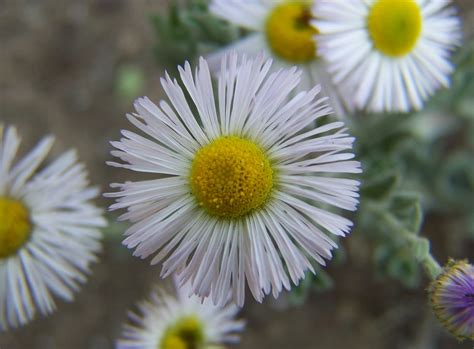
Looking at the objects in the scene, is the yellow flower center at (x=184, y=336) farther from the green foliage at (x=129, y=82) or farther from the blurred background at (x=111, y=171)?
the green foliage at (x=129, y=82)

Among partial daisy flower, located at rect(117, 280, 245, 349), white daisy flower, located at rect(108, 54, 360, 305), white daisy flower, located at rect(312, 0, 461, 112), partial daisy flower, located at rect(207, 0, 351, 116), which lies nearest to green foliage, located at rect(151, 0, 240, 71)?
partial daisy flower, located at rect(207, 0, 351, 116)

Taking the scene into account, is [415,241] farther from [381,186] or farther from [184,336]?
[184,336]

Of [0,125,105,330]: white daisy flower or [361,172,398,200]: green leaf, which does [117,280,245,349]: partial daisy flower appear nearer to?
[0,125,105,330]: white daisy flower

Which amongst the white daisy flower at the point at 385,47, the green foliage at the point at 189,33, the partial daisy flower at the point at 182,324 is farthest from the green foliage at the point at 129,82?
the white daisy flower at the point at 385,47

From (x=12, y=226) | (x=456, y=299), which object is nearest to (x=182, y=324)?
(x=12, y=226)

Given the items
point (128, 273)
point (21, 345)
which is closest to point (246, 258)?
point (128, 273)
